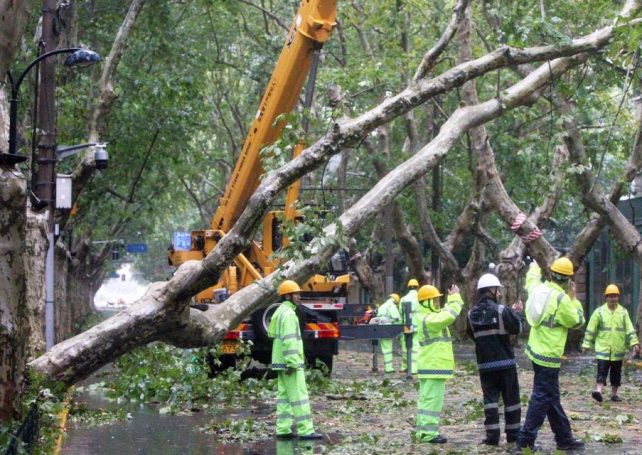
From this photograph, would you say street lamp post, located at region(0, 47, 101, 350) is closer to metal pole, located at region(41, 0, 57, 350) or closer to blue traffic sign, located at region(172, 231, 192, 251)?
metal pole, located at region(41, 0, 57, 350)

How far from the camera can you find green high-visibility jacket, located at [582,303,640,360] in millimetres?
16953

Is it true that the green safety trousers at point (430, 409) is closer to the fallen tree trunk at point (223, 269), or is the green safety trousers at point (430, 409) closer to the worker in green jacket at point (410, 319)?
the fallen tree trunk at point (223, 269)

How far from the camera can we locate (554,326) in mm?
11641

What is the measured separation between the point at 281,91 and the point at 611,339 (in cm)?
643

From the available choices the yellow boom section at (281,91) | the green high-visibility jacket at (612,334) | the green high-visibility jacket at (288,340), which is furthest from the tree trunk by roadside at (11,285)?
the green high-visibility jacket at (612,334)

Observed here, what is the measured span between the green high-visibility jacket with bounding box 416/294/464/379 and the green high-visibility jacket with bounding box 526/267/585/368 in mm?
1300

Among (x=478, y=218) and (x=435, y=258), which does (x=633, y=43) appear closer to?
(x=478, y=218)

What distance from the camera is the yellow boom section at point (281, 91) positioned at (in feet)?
56.7

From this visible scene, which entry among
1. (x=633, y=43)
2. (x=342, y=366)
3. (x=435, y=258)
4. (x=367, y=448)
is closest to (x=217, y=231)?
(x=342, y=366)

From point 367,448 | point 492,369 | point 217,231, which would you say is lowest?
point 367,448

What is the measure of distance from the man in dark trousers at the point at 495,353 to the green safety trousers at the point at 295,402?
198cm

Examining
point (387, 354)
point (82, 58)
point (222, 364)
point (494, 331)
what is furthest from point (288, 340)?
point (387, 354)

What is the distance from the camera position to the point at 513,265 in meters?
30.9

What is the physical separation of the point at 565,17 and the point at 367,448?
9.68 metres
